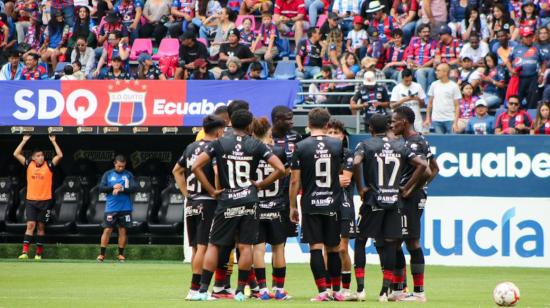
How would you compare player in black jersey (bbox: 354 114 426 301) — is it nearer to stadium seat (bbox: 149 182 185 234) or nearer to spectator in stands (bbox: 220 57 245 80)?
spectator in stands (bbox: 220 57 245 80)

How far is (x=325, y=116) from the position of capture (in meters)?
13.8

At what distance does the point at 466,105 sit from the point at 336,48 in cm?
375

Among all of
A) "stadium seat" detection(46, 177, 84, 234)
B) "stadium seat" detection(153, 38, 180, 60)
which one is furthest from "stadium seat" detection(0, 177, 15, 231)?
"stadium seat" detection(153, 38, 180, 60)

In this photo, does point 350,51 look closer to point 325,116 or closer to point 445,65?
point 445,65

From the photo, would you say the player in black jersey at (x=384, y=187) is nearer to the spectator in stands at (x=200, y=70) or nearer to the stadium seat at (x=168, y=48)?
the spectator in stands at (x=200, y=70)

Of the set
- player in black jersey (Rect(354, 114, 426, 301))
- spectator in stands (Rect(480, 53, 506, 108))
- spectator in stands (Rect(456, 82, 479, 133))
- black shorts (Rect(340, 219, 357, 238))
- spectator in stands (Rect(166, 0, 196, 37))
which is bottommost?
black shorts (Rect(340, 219, 357, 238))

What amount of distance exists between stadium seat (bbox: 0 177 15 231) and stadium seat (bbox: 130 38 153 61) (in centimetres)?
410

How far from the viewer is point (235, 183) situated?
13242mm

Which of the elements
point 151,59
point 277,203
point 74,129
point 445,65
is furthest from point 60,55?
point 277,203

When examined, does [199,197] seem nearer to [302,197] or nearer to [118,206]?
[302,197]

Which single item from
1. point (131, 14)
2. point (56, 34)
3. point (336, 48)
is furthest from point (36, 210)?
point (336, 48)

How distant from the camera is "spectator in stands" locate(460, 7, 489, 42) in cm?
2559

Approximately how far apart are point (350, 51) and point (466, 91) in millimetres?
3514

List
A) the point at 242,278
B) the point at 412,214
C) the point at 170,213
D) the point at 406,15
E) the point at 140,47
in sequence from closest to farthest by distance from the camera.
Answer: the point at 242,278, the point at 412,214, the point at 170,213, the point at 406,15, the point at 140,47
